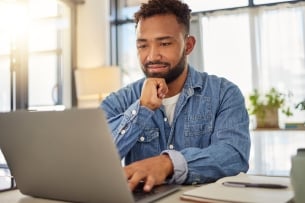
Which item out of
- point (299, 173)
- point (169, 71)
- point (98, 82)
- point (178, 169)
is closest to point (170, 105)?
point (169, 71)

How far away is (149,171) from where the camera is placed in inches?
32.9

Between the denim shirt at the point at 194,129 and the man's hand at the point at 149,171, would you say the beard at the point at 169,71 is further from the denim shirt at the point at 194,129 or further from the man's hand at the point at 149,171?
the man's hand at the point at 149,171

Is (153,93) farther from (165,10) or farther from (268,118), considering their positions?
(268,118)

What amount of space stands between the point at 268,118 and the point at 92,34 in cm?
218

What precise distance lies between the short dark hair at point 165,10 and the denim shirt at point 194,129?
188 millimetres

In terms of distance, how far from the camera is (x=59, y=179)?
70 centimetres

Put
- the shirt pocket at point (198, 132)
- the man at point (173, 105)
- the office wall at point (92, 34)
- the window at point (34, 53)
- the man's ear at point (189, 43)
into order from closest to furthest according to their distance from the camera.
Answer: the man at point (173, 105)
the shirt pocket at point (198, 132)
the man's ear at point (189, 43)
the window at point (34, 53)
the office wall at point (92, 34)

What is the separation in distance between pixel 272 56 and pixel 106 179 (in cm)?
372

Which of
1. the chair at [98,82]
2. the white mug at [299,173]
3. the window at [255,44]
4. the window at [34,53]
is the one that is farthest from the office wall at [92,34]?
the white mug at [299,173]

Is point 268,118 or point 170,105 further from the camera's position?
point 268,118

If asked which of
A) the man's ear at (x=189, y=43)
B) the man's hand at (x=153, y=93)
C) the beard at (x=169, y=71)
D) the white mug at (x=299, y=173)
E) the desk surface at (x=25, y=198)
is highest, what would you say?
the man's ear at (x=189, y=43)

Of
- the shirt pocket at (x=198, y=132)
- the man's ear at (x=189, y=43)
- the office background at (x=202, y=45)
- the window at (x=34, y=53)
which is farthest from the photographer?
the office background at (x=202, y=45)

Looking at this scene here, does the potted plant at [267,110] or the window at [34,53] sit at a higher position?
the window at [34,53]

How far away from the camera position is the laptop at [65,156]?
0.58m
